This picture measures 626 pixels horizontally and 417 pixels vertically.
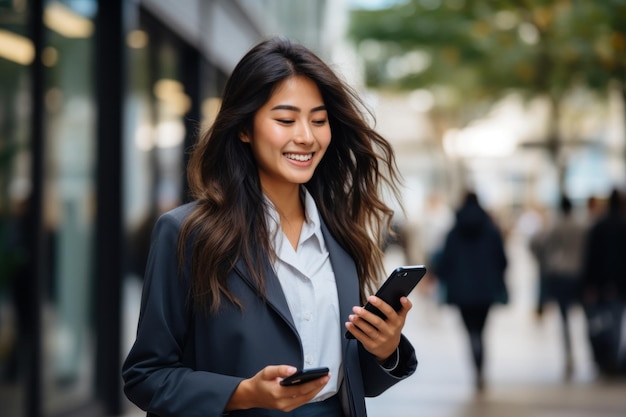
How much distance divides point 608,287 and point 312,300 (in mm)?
8962

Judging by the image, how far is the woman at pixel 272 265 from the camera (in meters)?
2.40

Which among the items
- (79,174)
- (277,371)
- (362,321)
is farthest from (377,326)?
(79,174)

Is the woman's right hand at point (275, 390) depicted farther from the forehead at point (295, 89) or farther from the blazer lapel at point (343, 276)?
the forehead at point (295, 89)

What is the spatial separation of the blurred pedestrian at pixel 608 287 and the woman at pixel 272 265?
8.57 meters

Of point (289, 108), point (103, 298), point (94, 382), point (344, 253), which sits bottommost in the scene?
point (94, 382)

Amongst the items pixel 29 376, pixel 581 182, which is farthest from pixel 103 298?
pixel 581 182

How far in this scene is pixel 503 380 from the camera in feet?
34.6

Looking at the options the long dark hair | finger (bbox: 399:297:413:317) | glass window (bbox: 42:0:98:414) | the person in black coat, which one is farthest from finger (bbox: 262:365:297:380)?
the person in black coat

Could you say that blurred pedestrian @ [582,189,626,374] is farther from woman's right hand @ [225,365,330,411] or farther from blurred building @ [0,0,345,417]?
A: woman's right hand @ [225,365,330,411]

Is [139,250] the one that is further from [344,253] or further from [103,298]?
[344,253]

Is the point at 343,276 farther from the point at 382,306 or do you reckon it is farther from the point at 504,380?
the point at 504,380

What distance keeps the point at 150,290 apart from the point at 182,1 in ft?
26.4

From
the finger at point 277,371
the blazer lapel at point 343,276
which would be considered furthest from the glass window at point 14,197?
the finger at point 277,371

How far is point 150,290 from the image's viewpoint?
2.42 meters
